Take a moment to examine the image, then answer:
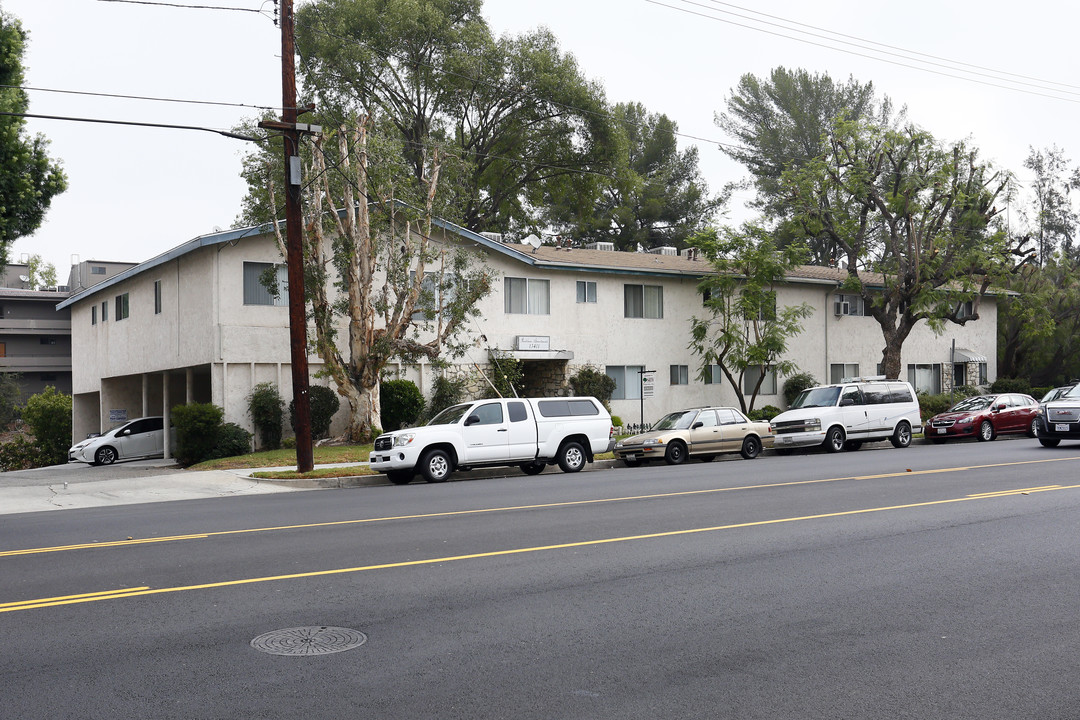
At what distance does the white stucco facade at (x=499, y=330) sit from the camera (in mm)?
28297

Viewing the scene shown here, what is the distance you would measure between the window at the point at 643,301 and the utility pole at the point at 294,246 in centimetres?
1688

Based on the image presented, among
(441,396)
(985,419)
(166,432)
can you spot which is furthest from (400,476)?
(985,419)

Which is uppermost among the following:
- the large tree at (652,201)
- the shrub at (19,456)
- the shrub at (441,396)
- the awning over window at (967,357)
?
the large tree at (652,201)

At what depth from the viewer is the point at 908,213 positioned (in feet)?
121

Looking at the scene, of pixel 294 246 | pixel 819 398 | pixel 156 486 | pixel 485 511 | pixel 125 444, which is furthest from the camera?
pixel 125 444

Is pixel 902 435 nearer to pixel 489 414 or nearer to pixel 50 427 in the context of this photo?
pixel 489 414

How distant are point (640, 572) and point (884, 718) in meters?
3.71

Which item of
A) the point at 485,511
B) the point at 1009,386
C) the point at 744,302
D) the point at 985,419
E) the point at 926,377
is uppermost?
the point at 744,302

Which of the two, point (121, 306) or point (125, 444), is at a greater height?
point (121, 306)

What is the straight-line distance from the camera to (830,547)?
9.70 metres

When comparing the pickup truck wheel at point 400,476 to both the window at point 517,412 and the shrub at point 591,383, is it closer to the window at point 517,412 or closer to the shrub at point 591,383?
the window at point 517,412

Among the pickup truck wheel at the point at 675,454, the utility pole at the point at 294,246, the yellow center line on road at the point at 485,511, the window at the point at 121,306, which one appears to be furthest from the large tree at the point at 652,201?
the yellow center line on road at the point at 485,511

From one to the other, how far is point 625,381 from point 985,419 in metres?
12.0

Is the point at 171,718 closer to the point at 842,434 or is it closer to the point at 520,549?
the point at 520,549
